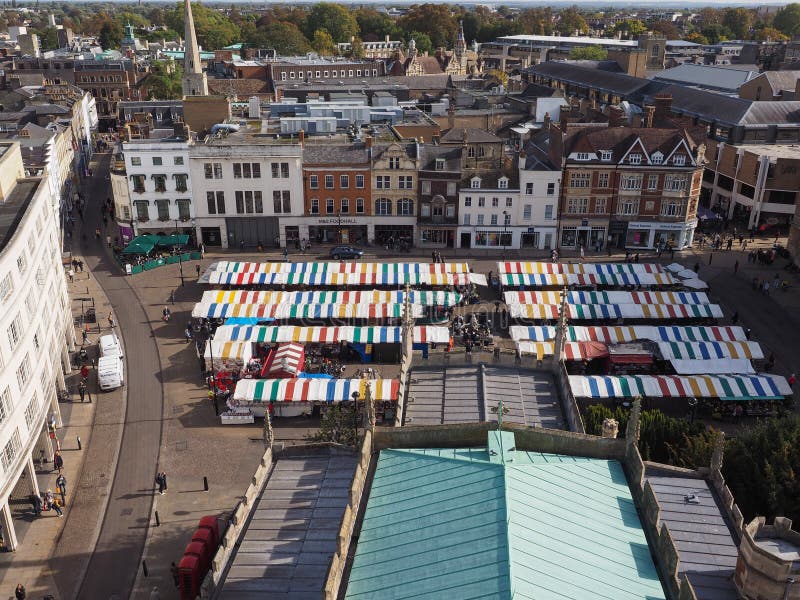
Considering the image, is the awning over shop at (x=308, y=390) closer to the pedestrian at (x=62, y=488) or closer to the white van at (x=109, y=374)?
the white van at (x=109, y=374)

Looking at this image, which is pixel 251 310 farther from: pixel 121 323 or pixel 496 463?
pixel 496 463

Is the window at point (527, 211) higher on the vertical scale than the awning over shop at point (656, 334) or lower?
higher

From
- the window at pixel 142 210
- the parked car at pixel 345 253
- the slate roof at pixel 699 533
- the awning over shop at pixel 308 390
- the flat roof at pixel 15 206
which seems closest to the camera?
the slate roof at pixel 699 533

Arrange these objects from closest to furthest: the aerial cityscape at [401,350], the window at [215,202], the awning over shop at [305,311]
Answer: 1. the aerial cityscape at [401,350]
2. the awning over shop at [305,311]
3. the window at [215,202]

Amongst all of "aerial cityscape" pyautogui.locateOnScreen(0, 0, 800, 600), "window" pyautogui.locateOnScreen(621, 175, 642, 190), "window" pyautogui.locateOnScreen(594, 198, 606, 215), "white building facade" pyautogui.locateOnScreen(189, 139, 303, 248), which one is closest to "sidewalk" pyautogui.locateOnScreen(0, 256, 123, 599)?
"aerial cityscape" pyautogui.locateOnScreen(0, 0, 800, 600)

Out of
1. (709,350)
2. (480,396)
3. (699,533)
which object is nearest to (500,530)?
(699,533)

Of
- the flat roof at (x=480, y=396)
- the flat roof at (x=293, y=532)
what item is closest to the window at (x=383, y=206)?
the flat roof at (x=480, y=396)
